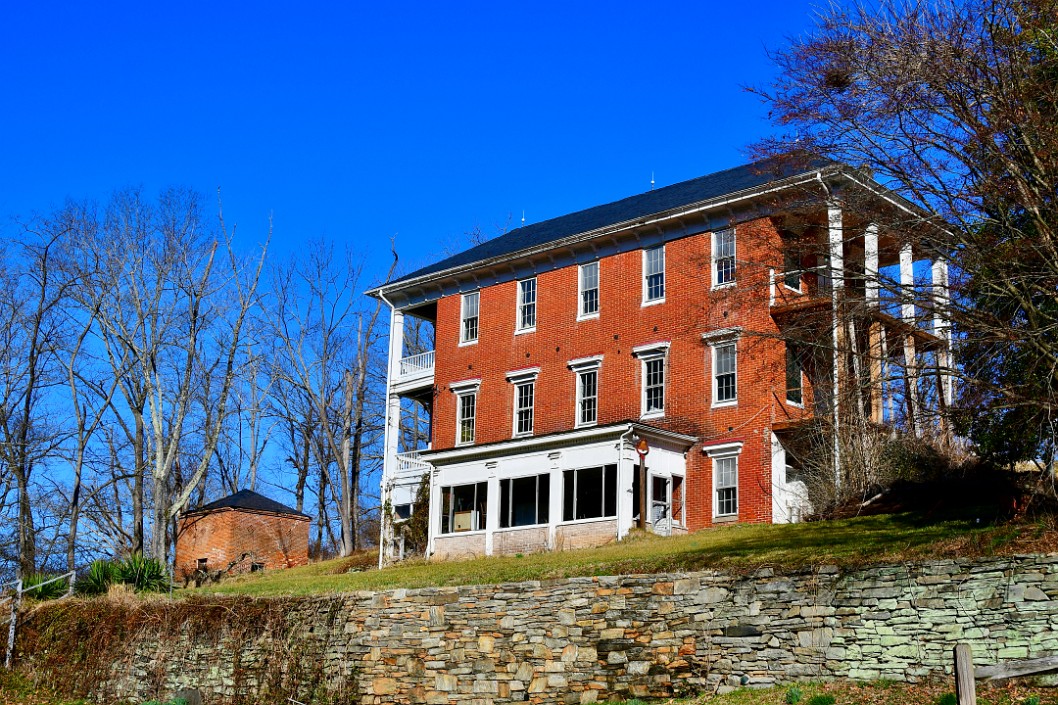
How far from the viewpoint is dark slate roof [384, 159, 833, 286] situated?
104 feet

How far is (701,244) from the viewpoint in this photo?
31.1 m

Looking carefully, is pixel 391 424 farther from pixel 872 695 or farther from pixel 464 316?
pixel 872 695

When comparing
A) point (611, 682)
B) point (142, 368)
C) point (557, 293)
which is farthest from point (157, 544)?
point (611, 682)

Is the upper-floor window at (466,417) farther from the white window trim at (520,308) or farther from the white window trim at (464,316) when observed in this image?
the white window trim at (520,308)

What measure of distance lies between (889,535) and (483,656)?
709cm

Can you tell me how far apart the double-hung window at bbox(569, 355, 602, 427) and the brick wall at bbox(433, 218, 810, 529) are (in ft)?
0.68

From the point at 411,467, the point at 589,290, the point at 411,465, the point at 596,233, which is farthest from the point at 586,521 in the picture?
the point at 411,465

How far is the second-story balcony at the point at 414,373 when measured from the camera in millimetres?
37531

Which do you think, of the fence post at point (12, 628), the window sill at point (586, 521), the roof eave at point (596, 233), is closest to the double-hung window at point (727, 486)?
the window sill at point (586, 521)

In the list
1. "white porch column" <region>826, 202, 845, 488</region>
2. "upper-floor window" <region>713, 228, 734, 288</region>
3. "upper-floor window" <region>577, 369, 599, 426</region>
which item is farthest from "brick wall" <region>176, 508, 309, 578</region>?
"white porch column" <region>826, 202, 845, 488</region>

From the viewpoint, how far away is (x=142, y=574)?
29.4 metres

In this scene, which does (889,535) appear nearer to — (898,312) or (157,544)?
(898,312)

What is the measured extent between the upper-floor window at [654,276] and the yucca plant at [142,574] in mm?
14818

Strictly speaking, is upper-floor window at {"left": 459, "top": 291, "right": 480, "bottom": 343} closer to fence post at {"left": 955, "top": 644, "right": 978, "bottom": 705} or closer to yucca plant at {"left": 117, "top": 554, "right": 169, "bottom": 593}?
yucca plant at {"left": 117, "top": 554, "right": 169, "bottom": 593}
